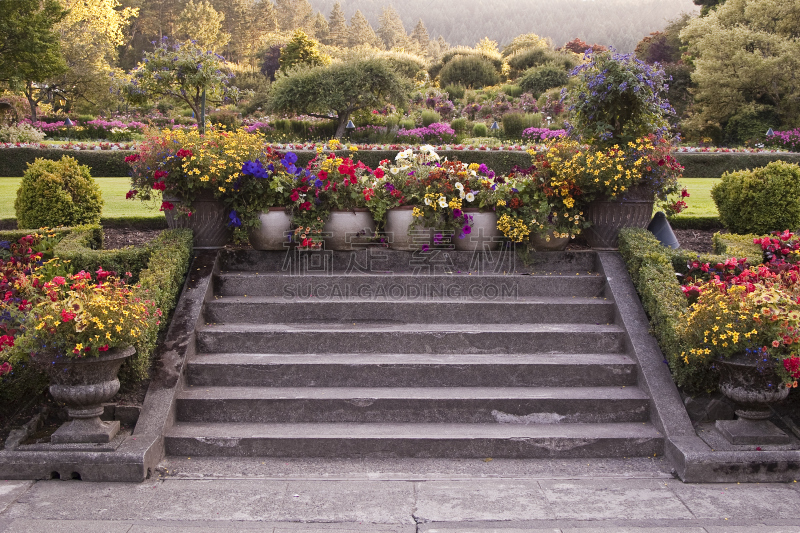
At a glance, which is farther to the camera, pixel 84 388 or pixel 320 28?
pixel 320 28

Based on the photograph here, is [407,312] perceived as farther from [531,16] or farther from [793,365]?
[531,16]

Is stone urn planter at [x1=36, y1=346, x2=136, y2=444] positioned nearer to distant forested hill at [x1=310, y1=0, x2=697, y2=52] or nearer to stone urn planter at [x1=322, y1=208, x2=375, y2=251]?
stone urn planter at [x1=322, y1=208, x2=375, y2=251]

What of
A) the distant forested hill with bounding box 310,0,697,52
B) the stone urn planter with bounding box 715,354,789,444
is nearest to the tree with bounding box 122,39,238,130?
the stone urn planter with bounding box 715,354,789,444

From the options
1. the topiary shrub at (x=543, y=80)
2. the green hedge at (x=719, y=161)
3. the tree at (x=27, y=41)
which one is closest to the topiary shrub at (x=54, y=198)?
the green hedge at (x=719, y=161)

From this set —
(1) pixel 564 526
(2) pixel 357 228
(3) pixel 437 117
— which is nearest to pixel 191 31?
(3) pixel 437 117

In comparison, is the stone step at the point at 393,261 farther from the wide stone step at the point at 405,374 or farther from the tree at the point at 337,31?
the tree at the point at 337,31

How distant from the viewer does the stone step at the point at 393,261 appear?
5.42 m

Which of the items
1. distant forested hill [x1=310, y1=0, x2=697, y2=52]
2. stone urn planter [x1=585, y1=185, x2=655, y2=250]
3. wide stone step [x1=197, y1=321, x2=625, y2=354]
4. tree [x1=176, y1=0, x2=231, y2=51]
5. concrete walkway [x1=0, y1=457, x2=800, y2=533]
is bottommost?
concrete walkway [x1=0, y1=457, x2=800, y2=533]

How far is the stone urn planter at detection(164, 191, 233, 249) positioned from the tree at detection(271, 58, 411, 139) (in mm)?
15586

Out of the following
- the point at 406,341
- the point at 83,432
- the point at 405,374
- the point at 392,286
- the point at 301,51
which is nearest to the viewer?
the point at 83,432

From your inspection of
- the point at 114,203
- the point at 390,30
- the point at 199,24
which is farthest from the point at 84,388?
the point at 390,30

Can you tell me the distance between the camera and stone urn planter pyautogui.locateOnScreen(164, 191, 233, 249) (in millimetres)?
5387

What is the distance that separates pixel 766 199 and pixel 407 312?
3918 millimetres

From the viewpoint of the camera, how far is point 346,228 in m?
5.45
